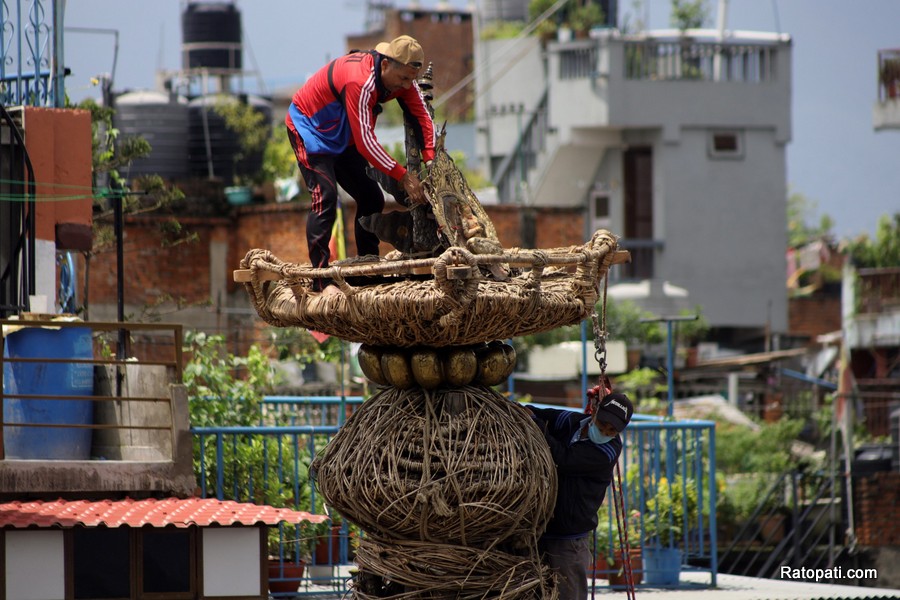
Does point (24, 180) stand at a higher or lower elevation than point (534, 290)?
higher

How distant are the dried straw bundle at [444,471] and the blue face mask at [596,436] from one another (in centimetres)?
27

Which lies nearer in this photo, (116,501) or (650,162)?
(116,501)

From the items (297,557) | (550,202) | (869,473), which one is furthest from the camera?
(550,202)

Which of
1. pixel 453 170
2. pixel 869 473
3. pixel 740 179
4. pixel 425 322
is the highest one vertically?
pixel 740 179

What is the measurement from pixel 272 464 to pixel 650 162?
22806 millimetres

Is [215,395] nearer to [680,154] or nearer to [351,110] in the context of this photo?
[351,110]

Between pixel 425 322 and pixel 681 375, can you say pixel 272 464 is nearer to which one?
pixel 425 322

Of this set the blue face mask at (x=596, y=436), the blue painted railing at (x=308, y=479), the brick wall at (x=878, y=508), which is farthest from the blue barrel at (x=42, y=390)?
the brick wall at (x=878, y=508)

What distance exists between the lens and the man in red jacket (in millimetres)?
6938

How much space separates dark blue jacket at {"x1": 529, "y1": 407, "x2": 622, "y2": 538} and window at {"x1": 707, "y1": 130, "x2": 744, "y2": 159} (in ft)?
83.5

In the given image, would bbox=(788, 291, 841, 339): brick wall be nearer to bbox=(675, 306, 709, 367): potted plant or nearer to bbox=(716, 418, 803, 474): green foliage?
bbox=(675, 306, 709, 367): potted plant

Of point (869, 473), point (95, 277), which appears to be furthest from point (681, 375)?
point (95, 277)

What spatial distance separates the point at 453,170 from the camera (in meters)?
6.91

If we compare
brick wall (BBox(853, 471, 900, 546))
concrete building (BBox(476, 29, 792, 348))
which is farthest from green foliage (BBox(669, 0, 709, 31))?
brick wall (BBox(853, 471, 900, 546))
